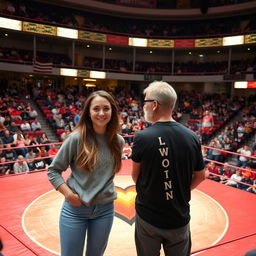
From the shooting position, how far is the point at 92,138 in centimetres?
203

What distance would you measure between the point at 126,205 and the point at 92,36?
18.5 meters

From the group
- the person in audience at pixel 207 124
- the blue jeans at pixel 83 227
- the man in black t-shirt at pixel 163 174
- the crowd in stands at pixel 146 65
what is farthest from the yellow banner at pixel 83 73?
the man in black t-shirt at pixel 163 174

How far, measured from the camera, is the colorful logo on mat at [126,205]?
493 cm

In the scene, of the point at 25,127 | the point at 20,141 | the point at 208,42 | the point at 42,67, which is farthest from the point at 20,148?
the point at 208,42

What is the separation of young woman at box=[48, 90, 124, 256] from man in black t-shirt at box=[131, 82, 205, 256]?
31 centimetres

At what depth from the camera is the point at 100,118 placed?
6.57ft

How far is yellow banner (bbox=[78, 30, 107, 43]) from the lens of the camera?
2088cm

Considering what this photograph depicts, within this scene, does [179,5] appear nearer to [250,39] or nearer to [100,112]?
[250,39]

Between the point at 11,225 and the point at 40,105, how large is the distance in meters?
12.5

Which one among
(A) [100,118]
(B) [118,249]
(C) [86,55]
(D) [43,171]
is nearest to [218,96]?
(C) [86,55]

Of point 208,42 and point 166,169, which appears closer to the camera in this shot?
point 166,169

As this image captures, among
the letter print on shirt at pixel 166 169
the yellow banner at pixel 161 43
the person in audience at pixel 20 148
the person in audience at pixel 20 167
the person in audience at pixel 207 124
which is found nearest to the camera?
the letter print on shirt at pixel 166 169

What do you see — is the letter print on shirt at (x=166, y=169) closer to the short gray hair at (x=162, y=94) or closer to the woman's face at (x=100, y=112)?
the short gray hair at (x=162, y=94)

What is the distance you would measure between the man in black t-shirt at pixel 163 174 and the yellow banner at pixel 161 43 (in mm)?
22475
